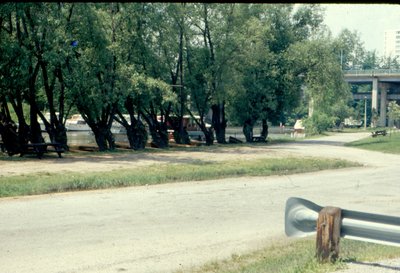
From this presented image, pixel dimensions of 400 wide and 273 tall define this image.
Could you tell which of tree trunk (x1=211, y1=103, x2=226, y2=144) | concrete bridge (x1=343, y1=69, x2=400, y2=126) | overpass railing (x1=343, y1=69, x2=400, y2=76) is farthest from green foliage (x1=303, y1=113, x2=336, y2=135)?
tree trunk (x1=211, y1=103, x2=226, y2=144)

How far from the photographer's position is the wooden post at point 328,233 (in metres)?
7.04

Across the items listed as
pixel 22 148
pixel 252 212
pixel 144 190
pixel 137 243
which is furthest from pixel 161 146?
pixel 137 243

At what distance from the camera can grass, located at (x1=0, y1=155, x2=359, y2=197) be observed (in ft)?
50.2

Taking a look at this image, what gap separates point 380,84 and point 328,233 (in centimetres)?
10450

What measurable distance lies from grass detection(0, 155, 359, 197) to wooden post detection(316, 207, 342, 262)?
934 centimetres

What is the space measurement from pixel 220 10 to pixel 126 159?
1715 centimetres

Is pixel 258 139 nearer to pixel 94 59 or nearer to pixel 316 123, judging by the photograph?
pixel 94 59

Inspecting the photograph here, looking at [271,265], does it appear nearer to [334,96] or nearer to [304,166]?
[304,166]

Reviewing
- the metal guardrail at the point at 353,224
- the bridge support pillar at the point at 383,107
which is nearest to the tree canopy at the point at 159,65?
the metal guardrail at the point at 353,224

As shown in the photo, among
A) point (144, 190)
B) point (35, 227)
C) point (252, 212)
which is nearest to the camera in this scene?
point (35, 227)

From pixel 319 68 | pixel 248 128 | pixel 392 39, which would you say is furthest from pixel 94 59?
pixel 392 39

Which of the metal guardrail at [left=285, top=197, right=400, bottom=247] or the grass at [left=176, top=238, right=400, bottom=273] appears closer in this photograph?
the metal guardrail at [left=285, top=197, right=400, bottom=247]

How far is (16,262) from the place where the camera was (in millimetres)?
8211

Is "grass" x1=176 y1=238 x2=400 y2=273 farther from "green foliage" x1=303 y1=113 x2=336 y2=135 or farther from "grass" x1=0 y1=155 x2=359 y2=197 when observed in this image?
"green foliage" x1=303 y1=113 x2=336 y2=135
